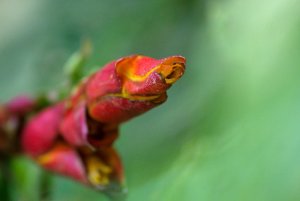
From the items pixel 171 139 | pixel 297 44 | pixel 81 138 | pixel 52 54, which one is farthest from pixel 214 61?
pixel 52 54

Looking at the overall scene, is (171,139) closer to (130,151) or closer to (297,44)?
(130,151)

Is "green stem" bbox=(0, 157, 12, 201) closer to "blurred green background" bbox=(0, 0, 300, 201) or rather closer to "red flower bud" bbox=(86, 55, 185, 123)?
"blurred green background" bbox=(0, 0, 300, 201)

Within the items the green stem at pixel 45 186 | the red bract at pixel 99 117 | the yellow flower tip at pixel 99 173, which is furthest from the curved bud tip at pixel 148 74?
the green stem at pixel 45 186

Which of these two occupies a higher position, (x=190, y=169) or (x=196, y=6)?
(x=196, y=6)

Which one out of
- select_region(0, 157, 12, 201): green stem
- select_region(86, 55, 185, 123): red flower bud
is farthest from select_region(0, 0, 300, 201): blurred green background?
select_region(86, 55, 185, 123): red flower bud

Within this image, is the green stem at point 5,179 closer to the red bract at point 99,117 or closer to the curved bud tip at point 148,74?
the red bract at point 99,117

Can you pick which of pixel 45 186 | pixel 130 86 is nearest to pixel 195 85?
pixel 45 186

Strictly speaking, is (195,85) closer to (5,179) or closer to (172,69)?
(5,179)
